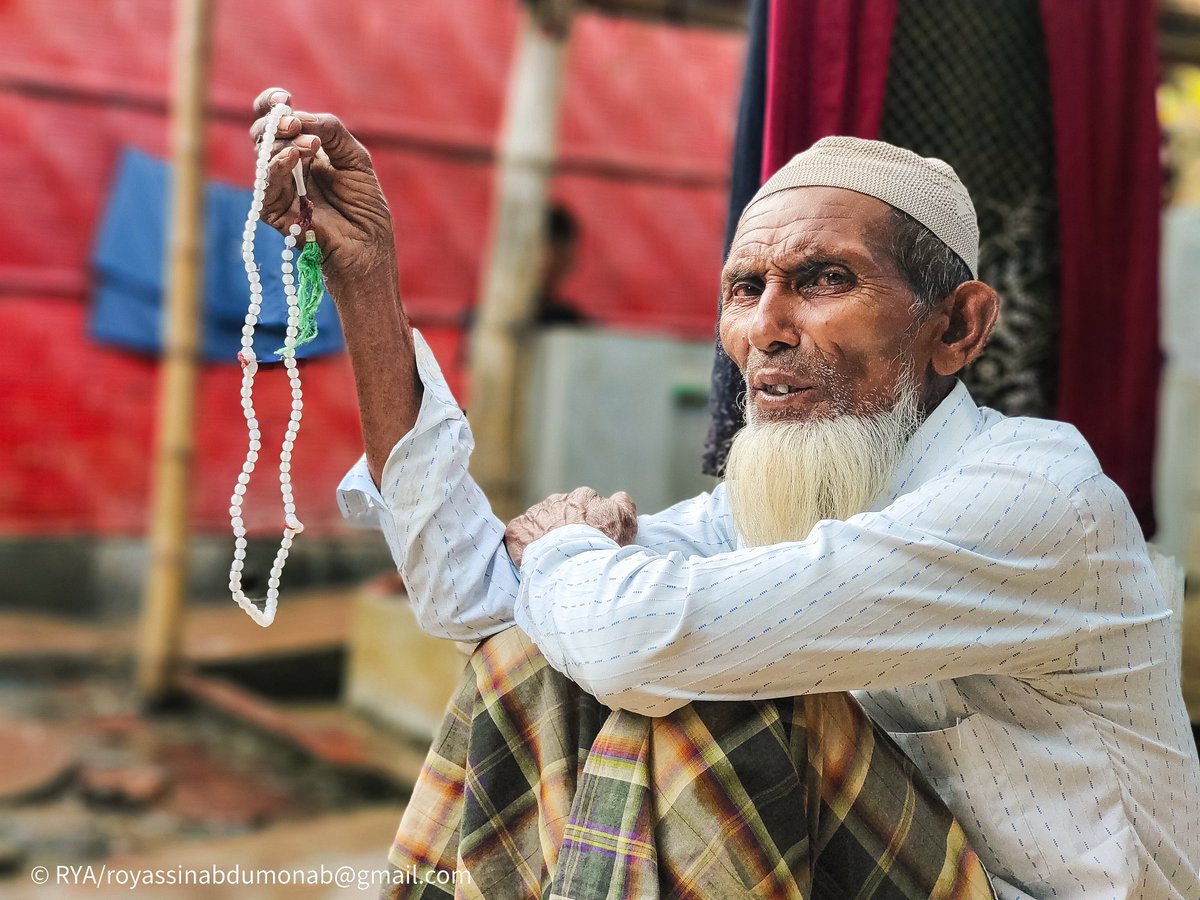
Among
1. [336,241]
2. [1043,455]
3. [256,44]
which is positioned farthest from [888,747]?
[256,44]

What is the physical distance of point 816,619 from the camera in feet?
5.16

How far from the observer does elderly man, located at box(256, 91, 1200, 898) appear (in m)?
1.60

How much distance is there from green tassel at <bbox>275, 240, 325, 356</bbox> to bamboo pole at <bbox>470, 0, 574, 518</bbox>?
3.19m

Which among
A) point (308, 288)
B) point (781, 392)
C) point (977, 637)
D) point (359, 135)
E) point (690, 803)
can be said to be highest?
point (359, 135)

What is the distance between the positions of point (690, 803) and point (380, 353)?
814 mm

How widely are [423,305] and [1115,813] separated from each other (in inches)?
233

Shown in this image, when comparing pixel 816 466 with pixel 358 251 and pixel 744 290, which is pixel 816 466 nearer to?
pixel 744 290

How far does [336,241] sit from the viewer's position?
1.82 metres

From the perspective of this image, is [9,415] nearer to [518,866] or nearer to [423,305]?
[423,305]

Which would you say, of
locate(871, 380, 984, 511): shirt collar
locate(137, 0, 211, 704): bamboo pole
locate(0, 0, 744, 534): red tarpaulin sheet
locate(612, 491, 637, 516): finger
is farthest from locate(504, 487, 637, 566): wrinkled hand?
locate(0, 0, 744, 534): red tarpaulin sheet

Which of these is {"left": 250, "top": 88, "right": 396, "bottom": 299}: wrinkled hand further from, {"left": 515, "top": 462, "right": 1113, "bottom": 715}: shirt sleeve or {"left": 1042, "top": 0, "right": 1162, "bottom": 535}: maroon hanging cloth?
{"left": 1042, "top": 0, "right": 1162, "bottom": 535}: maroon hanging cloth

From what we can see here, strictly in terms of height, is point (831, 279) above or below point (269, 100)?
below

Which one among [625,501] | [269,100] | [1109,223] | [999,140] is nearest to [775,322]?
[625,501]

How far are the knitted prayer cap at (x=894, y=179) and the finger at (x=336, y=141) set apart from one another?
2.17ft
